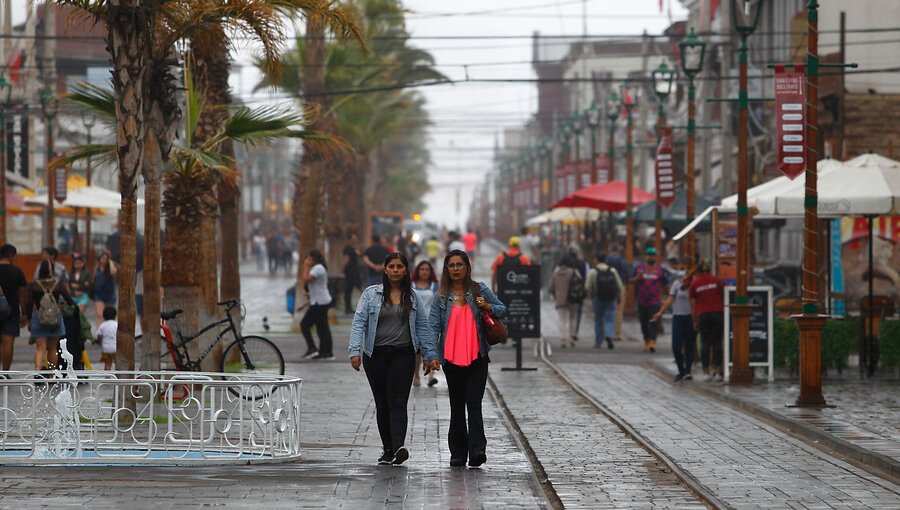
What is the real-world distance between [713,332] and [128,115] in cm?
982

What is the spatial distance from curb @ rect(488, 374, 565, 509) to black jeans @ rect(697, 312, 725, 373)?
11.7ft

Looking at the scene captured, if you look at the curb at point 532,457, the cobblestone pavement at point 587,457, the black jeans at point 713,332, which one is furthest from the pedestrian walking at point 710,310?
the curb at point 532,457

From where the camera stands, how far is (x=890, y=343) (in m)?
21.5

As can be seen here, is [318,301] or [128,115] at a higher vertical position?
[128,115]

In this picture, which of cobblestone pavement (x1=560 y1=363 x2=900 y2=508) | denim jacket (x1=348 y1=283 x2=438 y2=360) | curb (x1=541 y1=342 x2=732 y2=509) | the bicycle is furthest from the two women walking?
the bicycle

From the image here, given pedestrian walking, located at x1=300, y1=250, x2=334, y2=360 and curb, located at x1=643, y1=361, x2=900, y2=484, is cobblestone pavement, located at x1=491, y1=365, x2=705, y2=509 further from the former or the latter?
pedestrian walking, located at x1=300, y1=250, x2=334, y2=360

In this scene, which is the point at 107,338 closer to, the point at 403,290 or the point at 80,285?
the point at 403,290

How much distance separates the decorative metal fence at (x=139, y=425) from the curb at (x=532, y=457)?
1.91 m

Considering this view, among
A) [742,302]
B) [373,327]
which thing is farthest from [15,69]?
[373,327]

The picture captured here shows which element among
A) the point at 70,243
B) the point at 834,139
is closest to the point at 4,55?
the point at 70,243

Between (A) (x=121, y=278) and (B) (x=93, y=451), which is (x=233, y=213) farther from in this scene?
(B) (x=93, y=451)

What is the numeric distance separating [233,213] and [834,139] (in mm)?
18641

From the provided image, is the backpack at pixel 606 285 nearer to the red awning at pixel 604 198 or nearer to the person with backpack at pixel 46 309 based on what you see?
the person with backpack at pixel 46 309

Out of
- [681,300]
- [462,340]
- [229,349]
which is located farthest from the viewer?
[681,300]
